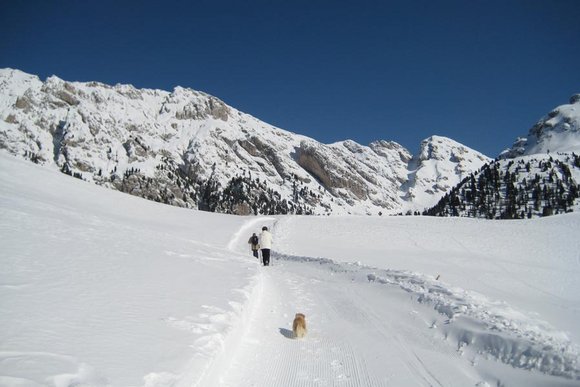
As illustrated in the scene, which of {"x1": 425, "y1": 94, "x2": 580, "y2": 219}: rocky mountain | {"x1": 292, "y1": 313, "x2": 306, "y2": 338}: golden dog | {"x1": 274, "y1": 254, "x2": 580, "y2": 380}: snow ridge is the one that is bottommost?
{"x1": 292, "y1": 313, "x2": 306, "y2": 338}: golden dog

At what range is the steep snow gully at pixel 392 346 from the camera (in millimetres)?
6137

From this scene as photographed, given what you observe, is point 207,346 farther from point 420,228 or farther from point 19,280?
point 420,228

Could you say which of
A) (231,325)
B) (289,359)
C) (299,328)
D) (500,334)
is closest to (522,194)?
(500,334)

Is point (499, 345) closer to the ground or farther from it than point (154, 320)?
farther from it

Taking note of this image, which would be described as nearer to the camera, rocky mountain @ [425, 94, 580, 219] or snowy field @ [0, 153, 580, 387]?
snowy field @ [0, 153, 580, 387]

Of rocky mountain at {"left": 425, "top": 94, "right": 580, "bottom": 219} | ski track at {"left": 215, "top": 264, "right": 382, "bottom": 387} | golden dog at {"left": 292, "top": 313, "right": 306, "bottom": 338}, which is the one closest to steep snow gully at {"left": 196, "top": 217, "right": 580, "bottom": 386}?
ski track at {"left": 215, "top": 264, "right": 382, "bottom": 387}

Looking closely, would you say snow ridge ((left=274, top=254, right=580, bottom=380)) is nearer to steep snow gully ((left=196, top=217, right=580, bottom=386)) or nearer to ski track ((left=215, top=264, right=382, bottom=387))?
steep snow gully ((left=196, top=217, right=580, bottom=386))

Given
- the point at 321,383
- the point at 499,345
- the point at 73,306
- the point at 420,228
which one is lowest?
the point at 321,383

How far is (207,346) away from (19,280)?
13.4 feet

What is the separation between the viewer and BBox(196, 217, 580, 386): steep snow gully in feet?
20.1

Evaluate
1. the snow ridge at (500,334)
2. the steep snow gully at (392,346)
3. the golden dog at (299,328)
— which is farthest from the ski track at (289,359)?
the snow ridge at (500,334)

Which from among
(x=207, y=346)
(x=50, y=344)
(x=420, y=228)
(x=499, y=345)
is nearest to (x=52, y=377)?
(x=50, y=344)

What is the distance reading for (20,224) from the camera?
13.2 m

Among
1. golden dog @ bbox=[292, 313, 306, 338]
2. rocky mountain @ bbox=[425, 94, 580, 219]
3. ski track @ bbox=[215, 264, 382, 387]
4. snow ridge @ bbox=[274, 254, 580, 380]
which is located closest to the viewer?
ski track @ bbox=[215, 264, 382, 387]
